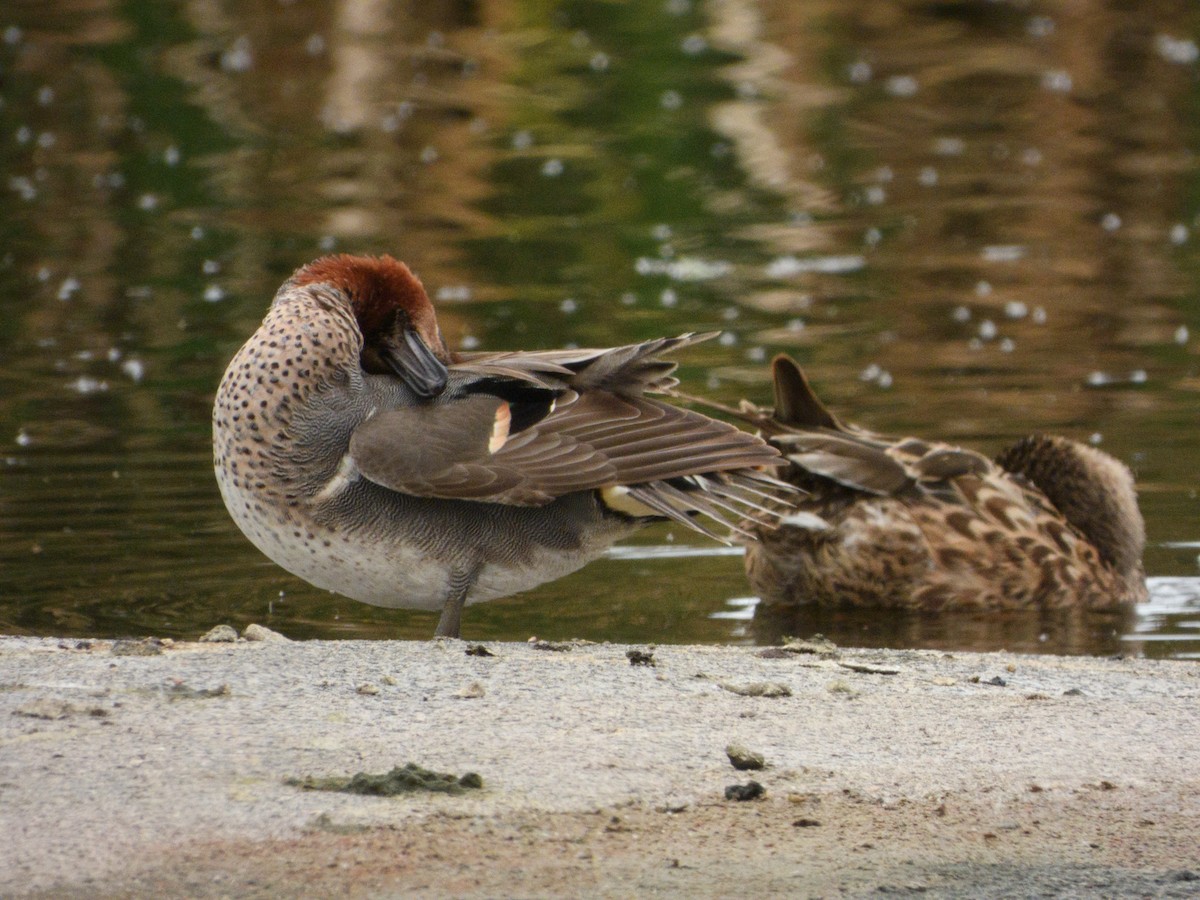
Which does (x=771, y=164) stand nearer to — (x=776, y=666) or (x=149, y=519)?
(x=149, y=519)

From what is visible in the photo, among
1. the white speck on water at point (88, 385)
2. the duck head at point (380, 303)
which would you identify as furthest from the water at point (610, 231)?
the duck head at point (380, 303)

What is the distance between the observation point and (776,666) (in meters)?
5.34

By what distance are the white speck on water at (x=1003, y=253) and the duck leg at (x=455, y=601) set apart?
29.7ft

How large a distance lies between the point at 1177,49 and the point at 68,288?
1379cm

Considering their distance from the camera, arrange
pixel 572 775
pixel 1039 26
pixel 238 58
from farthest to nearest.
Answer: pixel 1039 26, pixel 238 58, pixel 572 775

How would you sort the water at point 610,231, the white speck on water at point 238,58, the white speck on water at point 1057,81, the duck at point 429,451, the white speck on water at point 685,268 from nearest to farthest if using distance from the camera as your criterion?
the duck at point 429,451
the water at point 610,231
the white speck on water at point 685,268
the white speck on water at point 1057,81
the white speck on water at point 238,58

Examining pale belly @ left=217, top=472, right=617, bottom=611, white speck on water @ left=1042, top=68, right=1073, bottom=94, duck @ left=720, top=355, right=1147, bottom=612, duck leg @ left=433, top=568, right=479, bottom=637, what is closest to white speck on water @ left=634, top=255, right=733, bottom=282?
duck @ left=720, top=355, right=1147, bottom=612

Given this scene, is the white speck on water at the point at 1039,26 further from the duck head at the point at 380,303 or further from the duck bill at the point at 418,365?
the duck bill at the point at 418,365

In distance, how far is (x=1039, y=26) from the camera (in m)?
24.6

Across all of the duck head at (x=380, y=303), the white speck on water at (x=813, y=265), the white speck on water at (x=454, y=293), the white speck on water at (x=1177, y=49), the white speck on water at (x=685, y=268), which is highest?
the white speck on water at (x=1177, y=49)

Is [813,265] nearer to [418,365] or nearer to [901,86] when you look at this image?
[901,86]

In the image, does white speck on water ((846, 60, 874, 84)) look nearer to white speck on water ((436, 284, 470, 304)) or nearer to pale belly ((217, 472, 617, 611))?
white speck on water ((436, 284, 470, 304))

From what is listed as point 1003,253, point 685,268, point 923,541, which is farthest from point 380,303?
point 1003,253

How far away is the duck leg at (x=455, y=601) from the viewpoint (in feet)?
18.7
